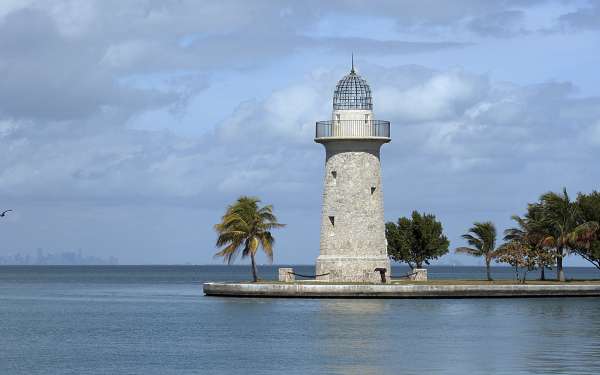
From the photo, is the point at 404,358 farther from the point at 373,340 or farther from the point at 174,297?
the point at 174,297

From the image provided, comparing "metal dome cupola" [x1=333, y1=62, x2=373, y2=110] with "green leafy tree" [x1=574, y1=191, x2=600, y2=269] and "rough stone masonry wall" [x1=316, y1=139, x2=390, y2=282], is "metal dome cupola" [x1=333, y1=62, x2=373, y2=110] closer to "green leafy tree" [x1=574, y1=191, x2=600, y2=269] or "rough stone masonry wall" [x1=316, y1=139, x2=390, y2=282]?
"rough stone masonry wall" [x1=316, y1=139, x2=390, y2=282]

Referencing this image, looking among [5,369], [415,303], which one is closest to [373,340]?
[5,369]

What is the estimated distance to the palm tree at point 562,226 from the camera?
84.6 meters

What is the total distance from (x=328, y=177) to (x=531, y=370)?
3455cm

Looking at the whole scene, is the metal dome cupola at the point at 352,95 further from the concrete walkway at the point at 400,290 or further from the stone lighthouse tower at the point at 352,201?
the concrete walkway at the point at 400,290

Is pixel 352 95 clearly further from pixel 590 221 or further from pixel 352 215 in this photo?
pixel 590 221

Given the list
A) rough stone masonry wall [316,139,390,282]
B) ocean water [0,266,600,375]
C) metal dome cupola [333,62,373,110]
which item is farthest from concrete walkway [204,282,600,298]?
metal dome cupola [333,62,373,110]

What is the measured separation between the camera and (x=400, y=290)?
7306cm

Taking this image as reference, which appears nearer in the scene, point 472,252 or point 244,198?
point 244,198

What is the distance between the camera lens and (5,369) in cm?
4441

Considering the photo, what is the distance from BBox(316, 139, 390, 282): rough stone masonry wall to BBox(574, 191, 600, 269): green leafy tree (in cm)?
1624

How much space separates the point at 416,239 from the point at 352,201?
17480 millimetres

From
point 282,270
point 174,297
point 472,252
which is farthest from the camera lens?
point 174,297

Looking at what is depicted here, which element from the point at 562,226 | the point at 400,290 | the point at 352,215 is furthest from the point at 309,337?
the point at 562,226
